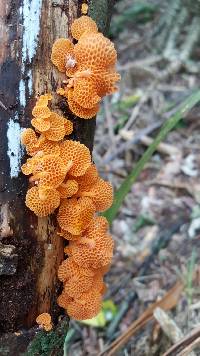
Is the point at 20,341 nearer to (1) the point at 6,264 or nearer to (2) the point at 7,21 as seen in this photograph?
(1) the point at 6,264

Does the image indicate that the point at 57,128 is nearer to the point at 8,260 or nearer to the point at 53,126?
the point at 53,126

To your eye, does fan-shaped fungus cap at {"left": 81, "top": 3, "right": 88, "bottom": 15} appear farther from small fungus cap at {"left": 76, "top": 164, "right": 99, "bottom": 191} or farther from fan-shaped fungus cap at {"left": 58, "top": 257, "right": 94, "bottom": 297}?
fan-shaped fungus cap at {"left": 58, "top": 257, "right": 94, "bottom": 297}

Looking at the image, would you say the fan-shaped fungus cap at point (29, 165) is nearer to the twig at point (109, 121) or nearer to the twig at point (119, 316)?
the twig at point (119, 316)

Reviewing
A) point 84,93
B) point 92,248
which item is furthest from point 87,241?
point 84,93

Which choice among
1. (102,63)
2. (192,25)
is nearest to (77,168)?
(102,63)

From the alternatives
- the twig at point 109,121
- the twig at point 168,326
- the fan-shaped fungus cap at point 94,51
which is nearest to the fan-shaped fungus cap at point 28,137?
the fan-shaped fungus cap at point 94,51
